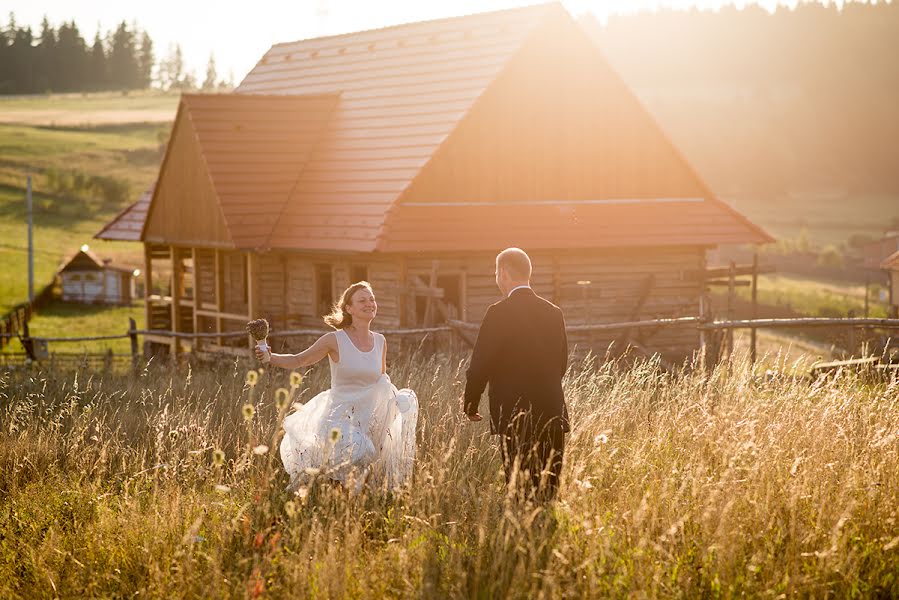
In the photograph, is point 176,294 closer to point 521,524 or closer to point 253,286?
point 253,286

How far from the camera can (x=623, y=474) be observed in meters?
6.73

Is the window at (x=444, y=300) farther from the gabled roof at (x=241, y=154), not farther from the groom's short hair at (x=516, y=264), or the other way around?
the groom's short hair at (x=516, y=264)

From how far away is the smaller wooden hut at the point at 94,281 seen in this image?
5741 cm

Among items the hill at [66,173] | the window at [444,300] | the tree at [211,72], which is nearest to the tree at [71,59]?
the hill at [66,173]

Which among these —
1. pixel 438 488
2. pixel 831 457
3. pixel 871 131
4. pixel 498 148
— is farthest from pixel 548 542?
pixel 871 131

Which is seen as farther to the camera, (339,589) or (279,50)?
(279,50)

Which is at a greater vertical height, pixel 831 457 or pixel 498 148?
pixel 498 148

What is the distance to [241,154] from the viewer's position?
2353 cm

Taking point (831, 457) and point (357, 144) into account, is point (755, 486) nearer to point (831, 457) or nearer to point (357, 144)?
point (831, 457)

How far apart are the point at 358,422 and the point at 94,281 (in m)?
53.7

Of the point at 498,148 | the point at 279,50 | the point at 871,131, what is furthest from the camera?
the point at 871,131

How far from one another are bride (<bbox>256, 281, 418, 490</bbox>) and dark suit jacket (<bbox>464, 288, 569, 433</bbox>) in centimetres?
89

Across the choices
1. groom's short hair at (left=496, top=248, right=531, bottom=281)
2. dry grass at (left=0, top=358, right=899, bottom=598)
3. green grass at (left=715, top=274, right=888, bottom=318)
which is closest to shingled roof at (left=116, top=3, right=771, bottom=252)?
dry grass at (left=0, top=358, right=899, bottom=598)

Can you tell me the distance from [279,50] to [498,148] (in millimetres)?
10199
